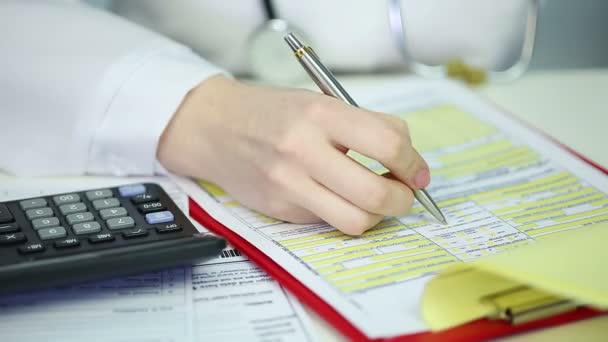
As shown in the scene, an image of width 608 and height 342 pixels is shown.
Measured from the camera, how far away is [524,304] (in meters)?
0.37

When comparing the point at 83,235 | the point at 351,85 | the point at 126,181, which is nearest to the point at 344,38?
the point at 351,85

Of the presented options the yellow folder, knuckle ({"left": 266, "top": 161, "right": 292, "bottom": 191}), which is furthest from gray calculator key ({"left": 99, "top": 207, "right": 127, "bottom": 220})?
the yellow folder

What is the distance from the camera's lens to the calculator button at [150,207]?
472 millimetres

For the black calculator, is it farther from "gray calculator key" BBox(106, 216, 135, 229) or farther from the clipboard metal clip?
the clipboard metal clip

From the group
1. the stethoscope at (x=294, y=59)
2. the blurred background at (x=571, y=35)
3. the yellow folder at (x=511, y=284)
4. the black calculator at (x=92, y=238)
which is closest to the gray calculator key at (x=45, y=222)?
the black calculator at (x=92, y=238)

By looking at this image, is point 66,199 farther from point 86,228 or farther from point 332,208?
point 332,208

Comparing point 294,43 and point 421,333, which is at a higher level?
point 294,43

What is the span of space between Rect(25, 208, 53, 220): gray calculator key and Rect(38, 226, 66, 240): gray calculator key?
0.02 meters

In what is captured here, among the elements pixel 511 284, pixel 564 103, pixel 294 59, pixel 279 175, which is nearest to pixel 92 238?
pixel 279 175

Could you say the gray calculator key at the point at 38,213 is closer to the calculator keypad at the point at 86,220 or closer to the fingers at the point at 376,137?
the calculator keypad at the point at 86,220

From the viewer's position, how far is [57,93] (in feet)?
1.87

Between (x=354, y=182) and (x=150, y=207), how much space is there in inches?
5.5

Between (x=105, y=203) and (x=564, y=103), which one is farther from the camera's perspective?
(x=564, y=103)

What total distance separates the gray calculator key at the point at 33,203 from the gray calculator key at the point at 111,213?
4cm
